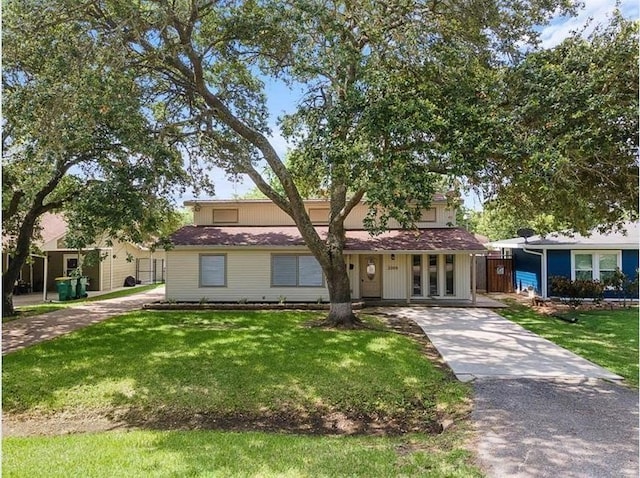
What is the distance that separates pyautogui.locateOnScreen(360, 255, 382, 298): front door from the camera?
17938 millimetres

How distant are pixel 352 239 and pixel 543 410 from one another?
1230cm

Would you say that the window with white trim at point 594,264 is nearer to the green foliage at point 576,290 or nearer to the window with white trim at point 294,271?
the green foliage at point 576,290

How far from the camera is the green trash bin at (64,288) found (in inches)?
779

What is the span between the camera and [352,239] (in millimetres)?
17906

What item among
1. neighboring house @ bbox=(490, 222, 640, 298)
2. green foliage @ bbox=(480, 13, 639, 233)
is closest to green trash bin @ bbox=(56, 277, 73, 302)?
green foliage @ bbox=(480, 13, 639, 233)

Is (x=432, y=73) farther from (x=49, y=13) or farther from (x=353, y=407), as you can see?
(x=49, y=13)

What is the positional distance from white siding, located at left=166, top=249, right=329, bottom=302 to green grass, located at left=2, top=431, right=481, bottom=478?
11.6 metres

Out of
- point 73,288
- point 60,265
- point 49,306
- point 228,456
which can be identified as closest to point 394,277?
point 228,456

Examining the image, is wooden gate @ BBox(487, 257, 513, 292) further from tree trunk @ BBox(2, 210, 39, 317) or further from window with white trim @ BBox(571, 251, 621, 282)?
tree trunk @ BBox(2, 210, 39, 317)

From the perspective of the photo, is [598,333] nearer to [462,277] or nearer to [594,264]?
Result: [462,277]

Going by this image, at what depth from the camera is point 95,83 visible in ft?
27.1

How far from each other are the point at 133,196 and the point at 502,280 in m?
18.8

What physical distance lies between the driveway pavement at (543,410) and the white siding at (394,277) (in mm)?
6838

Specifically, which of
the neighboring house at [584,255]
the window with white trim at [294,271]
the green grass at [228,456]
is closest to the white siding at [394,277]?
the window with white trim at [294,271]
